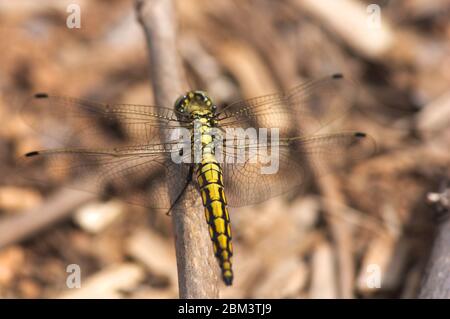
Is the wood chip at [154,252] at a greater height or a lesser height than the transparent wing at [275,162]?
lesser

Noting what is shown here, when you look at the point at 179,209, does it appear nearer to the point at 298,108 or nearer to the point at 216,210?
the point at 216,210

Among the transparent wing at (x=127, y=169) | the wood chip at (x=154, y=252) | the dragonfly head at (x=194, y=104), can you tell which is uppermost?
the dragonfly head at (x=194, y=104)

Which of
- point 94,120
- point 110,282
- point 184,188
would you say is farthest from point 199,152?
point 110,282

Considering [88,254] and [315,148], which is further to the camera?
[88,254]

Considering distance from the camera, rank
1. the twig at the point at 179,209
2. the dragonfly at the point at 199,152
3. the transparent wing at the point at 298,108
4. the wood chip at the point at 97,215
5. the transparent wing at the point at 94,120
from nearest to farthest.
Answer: the twig at the point at 179,209, the dragonfly at the point at 199,152, the transparent wing at the point at 94,120, the transparent wing at the point at 298,108, the wood chip at the point at 97,215

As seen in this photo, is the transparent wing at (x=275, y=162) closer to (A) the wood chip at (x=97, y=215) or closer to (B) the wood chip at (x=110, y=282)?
(B) the wood chip at (x=110, y=282)

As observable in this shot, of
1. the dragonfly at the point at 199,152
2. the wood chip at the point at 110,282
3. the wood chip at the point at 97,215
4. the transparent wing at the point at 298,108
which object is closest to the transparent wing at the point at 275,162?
the dragonfly at the point at 199,152
